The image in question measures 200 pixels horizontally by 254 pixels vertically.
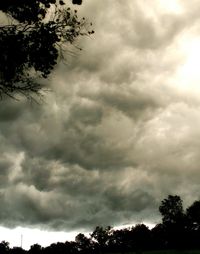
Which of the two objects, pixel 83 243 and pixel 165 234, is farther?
pixel 83 243

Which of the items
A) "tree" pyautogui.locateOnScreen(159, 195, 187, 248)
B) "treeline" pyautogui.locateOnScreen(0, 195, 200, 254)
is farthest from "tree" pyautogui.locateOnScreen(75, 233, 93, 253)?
"tree" pyautogui.locateOnScreen(159, 195, 187, 248)

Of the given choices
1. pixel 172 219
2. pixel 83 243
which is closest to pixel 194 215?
pixel 172 219

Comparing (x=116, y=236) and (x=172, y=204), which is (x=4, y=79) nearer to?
(x=172, y=204)

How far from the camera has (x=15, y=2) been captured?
17.2m

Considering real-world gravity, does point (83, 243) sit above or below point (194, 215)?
above

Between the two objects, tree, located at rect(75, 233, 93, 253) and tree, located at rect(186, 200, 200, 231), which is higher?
tree, located at rect(75, 233, 93, 253)

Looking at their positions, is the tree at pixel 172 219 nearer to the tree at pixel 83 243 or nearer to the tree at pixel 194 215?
the tree at pixel 194 215

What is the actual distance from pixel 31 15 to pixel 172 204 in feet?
403

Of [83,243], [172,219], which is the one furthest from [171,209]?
[83,243]

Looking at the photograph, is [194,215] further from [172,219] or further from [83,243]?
[83,243]

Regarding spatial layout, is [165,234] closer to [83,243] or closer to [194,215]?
[194,215]

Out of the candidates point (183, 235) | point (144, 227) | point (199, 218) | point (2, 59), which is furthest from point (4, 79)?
point (144, 227)

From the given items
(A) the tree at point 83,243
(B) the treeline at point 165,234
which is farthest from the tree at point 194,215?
(A) the tree at point 83,243

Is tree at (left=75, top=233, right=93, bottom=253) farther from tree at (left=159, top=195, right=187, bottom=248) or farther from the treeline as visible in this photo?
tree at (left=159, top=195, right=187, bottom=248)
